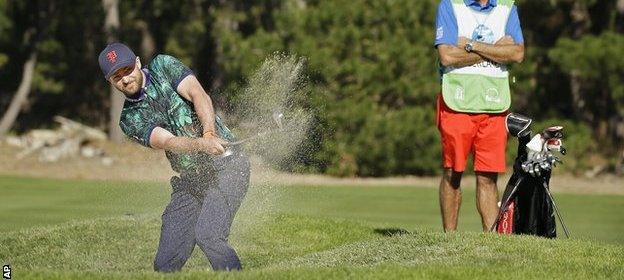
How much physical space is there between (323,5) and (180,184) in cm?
1826

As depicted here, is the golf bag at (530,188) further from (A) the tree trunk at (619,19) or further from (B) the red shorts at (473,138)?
(A) the tree trunk at (619,19)

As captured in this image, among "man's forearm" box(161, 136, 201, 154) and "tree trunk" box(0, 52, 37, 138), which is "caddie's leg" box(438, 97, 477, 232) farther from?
"tree trunk" box(0, 52, 37, 138)

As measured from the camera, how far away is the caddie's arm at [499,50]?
1045 centimetres

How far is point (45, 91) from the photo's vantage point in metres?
36.6

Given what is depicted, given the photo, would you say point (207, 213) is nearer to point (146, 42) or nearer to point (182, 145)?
point (182, 145)

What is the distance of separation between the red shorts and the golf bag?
15 centimetres

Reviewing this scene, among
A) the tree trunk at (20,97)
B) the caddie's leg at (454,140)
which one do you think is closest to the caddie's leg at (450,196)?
the caddie's leg at (454,140)

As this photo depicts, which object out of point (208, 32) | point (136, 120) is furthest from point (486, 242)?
point (208, 32)

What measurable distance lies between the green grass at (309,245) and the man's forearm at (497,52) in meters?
1.34

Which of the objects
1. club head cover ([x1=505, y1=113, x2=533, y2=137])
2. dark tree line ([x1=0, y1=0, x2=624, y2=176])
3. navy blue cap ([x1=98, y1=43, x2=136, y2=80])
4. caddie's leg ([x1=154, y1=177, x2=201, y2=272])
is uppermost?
navy blue cap ([x1=98, y1=43, x2=136, y2=80])

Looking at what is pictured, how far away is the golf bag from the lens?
32.9 feet

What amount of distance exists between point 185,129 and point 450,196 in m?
2.70

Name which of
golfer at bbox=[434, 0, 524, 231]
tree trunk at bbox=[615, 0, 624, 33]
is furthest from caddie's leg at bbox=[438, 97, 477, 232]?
tree trunk at bbox=[615, 0, 624, 33]

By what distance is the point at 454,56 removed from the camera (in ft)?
34.3
